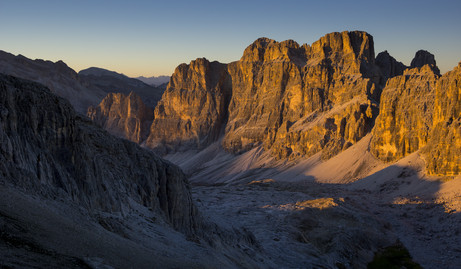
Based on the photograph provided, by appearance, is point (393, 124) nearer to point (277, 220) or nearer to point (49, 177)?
point (277, 220)

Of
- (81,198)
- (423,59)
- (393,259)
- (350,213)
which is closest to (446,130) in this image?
(350,213)

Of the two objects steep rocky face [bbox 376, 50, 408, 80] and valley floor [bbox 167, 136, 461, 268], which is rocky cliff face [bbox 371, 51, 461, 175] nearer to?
valley floor [bbox 167, 136, 461, 268]

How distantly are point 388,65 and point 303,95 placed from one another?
110ft

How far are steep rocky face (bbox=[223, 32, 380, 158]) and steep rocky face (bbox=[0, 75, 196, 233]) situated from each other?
110 meters

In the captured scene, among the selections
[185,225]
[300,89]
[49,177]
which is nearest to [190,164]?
[300,89]

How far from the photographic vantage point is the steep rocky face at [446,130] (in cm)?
8778

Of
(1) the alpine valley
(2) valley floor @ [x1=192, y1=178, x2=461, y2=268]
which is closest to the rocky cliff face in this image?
(1) the alpine valley

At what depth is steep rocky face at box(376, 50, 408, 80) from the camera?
545 feet

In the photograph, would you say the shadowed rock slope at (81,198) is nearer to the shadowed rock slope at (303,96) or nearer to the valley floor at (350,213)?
the valley floor at (350,213)

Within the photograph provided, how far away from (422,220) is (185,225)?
1879 inches

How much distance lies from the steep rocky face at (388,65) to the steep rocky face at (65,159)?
5808 inches

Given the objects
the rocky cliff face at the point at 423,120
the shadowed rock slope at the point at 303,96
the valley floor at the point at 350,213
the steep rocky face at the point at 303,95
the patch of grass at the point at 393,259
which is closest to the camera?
the patch of grass at the point at 393,259

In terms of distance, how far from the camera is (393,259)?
5000 centimetres

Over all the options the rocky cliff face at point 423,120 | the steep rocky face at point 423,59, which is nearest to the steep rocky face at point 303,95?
the rocky cliff face at point 423,120
